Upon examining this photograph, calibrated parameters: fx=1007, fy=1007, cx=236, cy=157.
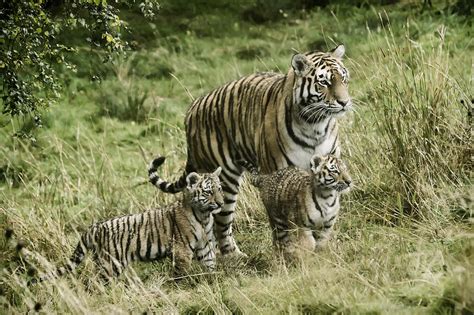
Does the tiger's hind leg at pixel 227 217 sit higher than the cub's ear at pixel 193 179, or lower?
lower

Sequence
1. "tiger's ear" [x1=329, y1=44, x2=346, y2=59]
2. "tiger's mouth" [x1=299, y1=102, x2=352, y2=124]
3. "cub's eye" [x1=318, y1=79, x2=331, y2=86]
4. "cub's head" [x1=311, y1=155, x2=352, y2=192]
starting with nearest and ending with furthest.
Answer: "cub's head" [x1=311, y1=155, x2=352, y2=192] → "tiger's mouth" [x1=299, y1=102, x2=352, y2=124] → "cub's eye" [x1=318, y1=79, x2=331, y2=86] → "tiger's ear" [x1=329, y1=44, x2=346, y2=59]

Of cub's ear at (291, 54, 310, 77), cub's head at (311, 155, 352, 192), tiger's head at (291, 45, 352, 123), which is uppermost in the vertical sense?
cub's ear at (291, 54, 310, 77)

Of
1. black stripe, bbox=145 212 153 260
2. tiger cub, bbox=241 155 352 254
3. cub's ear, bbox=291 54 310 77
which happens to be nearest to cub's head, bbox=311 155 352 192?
tiger cub, bbox=241 155 352 254

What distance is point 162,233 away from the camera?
7383mm

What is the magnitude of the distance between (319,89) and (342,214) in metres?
1.13

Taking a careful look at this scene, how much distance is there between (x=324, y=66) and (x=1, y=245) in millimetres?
2846

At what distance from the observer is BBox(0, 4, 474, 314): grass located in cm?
572

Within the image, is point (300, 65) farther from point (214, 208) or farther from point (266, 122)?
Result: point (214, 208)


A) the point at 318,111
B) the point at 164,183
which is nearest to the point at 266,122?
the point at 318,111

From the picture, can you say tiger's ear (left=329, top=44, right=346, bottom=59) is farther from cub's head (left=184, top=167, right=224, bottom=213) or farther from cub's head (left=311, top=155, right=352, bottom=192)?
cub's head (left=184, top=167, right=224, bottom=213)

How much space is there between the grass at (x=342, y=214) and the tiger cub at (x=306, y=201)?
0.17 meters

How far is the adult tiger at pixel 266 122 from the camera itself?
23.7 ft

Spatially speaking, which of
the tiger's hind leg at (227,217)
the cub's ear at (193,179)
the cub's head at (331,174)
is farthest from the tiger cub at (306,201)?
the tiger's hind leg at (227,217)

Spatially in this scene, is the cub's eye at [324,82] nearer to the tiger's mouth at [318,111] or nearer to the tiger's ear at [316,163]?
the tiger's mouth at [318,111]
